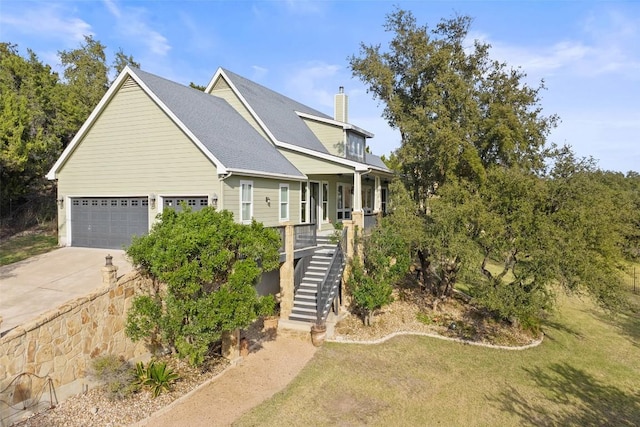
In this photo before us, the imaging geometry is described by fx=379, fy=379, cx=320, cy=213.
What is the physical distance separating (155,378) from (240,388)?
2.14 m

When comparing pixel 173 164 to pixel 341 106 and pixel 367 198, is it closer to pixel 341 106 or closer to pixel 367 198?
pixel 341 106

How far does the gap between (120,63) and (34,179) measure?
1369 cm

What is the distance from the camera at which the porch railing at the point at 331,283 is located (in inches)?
540

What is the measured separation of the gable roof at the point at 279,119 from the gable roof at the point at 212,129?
2.58 ft

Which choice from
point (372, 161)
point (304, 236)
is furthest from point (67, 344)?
point (372, 161)

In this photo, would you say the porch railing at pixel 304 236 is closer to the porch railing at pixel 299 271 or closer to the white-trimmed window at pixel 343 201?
the porch railing at pixel 299 271

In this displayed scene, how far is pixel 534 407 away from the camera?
32.5 ft

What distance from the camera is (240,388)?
10.0 metres

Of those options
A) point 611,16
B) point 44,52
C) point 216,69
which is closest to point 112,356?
point 216,69

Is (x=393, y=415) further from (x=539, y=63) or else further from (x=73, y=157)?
(x=73, y=157)

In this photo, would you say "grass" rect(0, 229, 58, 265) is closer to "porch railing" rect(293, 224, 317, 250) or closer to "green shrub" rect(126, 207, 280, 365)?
"green shrub" rect(126, 207, 280, 365)

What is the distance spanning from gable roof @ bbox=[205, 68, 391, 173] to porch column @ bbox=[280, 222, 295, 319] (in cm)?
499

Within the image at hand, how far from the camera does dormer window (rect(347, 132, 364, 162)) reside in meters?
22.9

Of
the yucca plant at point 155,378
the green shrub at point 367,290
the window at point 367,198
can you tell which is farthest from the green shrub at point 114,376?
the window at point 367,198
